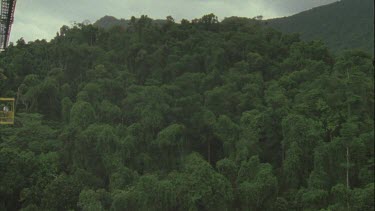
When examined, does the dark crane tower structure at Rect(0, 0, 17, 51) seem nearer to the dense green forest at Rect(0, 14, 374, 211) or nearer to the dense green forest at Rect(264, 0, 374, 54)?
the dense green forest at Rect(0, 14, 374, 211)

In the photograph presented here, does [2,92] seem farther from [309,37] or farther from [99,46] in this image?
[309,37]

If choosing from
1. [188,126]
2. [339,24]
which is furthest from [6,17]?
[339,24]

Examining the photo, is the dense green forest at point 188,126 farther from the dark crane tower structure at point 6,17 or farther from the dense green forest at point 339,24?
the dark crane tower structure at point 6,17

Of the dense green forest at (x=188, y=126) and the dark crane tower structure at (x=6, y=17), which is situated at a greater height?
the dark crane tower structure at (x=6, y=17)

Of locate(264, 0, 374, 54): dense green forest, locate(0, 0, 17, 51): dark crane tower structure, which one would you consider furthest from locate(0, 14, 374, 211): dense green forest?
locate(0, 0, 17, 51): dark crane tower structure

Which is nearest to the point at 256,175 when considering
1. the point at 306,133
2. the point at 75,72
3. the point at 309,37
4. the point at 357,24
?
the point at 306,133

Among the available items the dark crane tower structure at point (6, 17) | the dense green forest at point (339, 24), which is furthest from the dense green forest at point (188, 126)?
the dark crane tower structure at point (6, 17)
